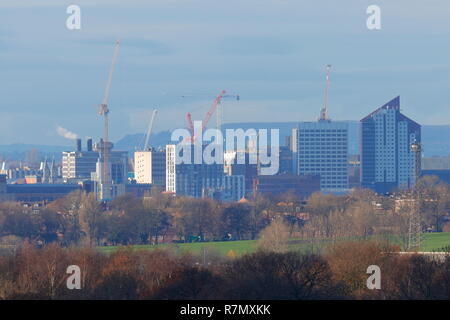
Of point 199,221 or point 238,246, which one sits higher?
point 199,221

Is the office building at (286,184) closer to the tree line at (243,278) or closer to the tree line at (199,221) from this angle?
the tree line at (199,221)

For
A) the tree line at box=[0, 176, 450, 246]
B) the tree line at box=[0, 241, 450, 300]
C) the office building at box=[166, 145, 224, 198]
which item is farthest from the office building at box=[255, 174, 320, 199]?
the tree line at box=[0, 241, 450, 300]

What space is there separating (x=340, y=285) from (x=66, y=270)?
8434mm

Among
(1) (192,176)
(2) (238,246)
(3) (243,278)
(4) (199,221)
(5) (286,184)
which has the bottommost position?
(2) (238,246)

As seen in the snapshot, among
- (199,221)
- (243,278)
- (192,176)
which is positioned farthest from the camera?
(192,176)

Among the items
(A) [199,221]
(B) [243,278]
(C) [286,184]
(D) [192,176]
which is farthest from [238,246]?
(D) [192,176]

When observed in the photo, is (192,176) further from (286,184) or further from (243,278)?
(243,278)

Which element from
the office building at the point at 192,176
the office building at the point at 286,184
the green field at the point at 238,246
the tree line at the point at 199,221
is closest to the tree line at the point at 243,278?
the green field at the point at 238,246

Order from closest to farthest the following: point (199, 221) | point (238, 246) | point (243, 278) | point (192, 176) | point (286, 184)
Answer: point (243, 278) < point (238, 246) < point (199, 221) < point (286, 184) < point (192, 176)

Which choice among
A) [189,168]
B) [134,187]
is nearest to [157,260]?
[134,187]

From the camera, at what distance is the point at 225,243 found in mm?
88750

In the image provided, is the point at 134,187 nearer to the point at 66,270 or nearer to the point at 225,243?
the point at 225,243

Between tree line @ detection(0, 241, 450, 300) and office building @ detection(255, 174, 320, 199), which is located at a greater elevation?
office building @ detection(255, 174, 320, 199)

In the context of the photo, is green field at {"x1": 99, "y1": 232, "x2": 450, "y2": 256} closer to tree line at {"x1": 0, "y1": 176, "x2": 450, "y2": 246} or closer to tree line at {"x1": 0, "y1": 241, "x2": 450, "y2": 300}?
tree line at {"x1": 0, "y1": 176, "x2": 450, "y2": 246}
